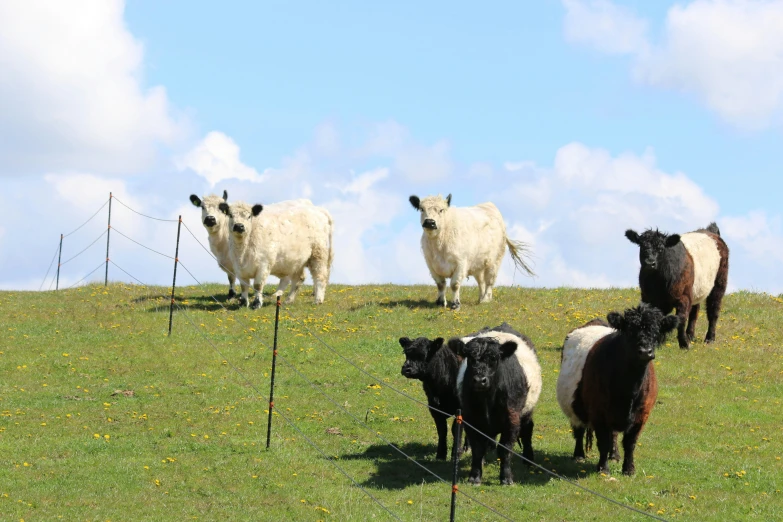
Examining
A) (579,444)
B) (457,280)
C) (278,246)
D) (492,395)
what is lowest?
(579,444)

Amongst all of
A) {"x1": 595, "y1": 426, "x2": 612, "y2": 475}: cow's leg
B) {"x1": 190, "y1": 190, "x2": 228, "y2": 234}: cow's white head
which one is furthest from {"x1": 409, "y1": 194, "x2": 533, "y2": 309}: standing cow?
{"x1": 595, "y1": 426, "x2": 612, "y2": 475}: cow's leg

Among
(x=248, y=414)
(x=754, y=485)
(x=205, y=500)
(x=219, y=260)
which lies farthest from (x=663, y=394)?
(x=219, y=260)

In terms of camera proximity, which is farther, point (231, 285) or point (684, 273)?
point (231, 285)

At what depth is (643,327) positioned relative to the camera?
39.6 feet

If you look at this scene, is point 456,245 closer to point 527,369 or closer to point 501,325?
point 501,325

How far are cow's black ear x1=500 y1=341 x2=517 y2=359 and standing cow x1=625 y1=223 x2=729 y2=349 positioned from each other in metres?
8.04

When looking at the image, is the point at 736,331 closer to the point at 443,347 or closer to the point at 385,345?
the point at 385,345

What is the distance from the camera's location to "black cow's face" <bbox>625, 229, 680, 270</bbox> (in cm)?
1992

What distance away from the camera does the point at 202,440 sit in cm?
1475

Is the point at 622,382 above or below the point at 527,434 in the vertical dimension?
above

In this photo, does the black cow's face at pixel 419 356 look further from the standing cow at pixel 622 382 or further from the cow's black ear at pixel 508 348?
the standing cow at pixel 622 382

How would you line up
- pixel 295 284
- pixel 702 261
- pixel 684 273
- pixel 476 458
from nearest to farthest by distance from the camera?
pixel 476 458 < pixel 684 273 < pixel 702 261 < pixel 295 284

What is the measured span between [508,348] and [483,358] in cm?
44

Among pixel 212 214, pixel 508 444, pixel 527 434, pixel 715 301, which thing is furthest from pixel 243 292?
pixel 508 444
